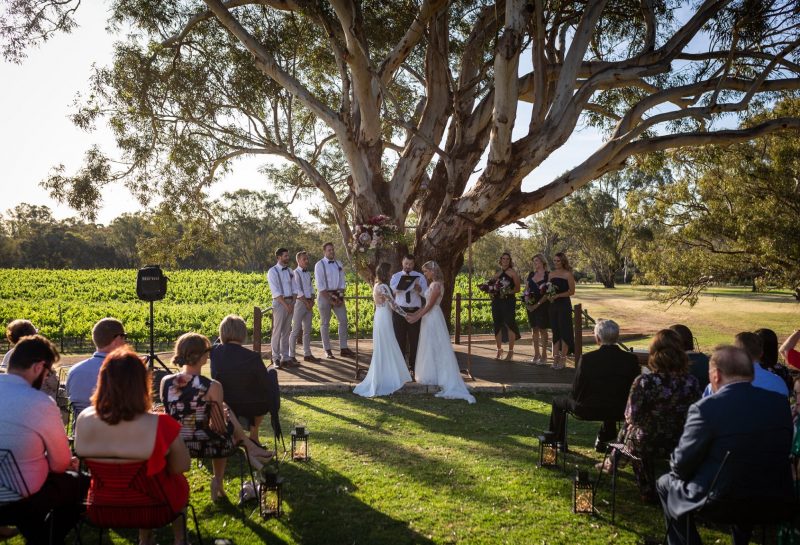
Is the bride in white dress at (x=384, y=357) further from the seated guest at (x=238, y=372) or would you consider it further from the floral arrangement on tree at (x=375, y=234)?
the seated guest at (x=238, y=372)

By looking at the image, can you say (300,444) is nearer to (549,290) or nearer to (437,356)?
(437,356)

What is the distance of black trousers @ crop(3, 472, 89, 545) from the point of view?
11.7 feet

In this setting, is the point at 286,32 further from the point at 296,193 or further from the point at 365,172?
the point at 296,193

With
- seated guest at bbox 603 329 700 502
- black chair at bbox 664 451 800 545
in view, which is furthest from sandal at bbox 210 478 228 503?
black chair at bbox 664 451 800 545

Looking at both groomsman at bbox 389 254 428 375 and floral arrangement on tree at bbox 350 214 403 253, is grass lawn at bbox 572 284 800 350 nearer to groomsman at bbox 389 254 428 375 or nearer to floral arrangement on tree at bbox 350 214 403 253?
floral arrangement on tree at bbox 350 214 403 253

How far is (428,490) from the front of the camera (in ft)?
17.6

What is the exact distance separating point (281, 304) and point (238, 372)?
220 inches

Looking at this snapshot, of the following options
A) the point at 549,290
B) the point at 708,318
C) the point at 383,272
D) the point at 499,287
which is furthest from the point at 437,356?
the point at 708,318

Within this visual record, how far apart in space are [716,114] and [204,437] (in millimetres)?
10406

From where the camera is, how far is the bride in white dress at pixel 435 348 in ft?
30.1

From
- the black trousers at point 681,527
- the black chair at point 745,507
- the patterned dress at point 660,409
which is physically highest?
the patterned dress at point 660,409

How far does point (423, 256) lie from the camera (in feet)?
38.7

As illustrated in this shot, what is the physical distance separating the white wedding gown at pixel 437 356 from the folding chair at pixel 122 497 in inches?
239

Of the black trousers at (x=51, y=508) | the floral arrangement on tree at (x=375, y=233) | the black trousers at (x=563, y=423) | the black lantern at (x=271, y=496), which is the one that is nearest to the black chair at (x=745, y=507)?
the black trousers at (x=563, y=423)
